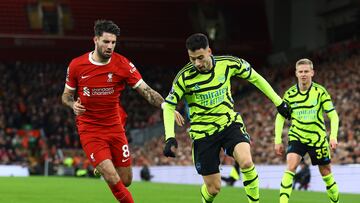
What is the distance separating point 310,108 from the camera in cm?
1252

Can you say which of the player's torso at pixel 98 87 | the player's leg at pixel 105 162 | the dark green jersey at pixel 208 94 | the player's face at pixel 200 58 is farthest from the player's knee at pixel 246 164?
the player's torso at pixel 98 87

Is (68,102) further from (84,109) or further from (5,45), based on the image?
(5,45)

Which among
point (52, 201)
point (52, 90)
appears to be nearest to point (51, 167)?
point (52, 90)

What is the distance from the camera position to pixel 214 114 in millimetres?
9797

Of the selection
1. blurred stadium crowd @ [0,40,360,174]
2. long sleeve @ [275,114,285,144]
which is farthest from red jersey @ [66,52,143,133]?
blurred stadium crowd @ [0,40,360,174]

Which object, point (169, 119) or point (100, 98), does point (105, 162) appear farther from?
point (169, 119)

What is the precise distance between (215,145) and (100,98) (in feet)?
5.09

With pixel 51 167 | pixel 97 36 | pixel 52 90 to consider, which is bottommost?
pixel 51 167

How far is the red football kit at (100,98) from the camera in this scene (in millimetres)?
10055

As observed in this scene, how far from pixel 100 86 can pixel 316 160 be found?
4.04 metres

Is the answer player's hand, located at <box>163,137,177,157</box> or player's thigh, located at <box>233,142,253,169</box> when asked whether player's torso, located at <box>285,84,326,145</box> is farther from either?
player's hand, located at <box>163,137,177,157</box>

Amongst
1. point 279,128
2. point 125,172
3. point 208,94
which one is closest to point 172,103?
point 208,94

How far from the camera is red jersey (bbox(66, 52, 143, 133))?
33.0 feet

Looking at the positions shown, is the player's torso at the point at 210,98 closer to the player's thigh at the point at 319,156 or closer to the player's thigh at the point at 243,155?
the player's thigh at the point at 243,155
